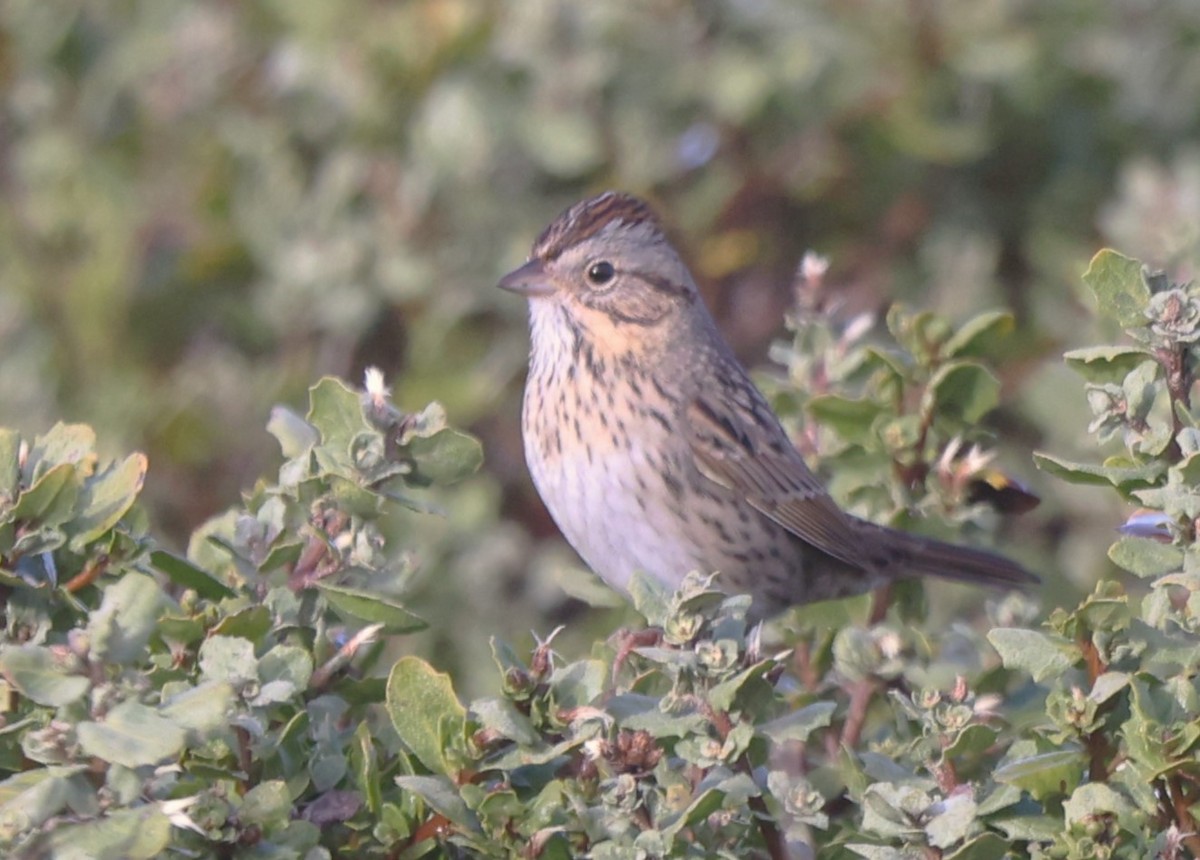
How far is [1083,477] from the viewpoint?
8.29 feet

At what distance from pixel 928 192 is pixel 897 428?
253 cm

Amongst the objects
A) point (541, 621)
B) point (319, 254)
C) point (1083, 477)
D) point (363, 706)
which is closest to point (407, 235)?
point (319, 254)

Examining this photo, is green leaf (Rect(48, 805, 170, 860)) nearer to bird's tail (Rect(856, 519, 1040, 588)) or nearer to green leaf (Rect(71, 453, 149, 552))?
green leaf (Rect(71, 453, 149, 552))

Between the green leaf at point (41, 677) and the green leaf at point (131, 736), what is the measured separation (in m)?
0.04

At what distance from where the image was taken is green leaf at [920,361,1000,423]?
3307 mm

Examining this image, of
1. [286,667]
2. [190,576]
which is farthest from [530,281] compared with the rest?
[286,667]

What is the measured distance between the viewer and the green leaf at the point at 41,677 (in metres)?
2.04

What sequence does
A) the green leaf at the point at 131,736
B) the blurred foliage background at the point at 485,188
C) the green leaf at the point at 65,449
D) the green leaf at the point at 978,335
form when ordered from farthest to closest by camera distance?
the blurred foliage background at the point at 485,188
the green leaf at the point at 978,335
the green leaf at the point at 65,449
the green leaf at the point at 131,736

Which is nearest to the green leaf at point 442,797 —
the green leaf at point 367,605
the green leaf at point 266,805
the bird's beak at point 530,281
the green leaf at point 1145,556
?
the green leaf at point 266,805

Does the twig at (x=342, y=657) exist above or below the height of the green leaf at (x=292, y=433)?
below

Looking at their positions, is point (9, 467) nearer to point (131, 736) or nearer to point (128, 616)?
point (128, 616)

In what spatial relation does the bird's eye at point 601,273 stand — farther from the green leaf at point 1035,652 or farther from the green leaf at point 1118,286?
the green leaf at point 1035,652

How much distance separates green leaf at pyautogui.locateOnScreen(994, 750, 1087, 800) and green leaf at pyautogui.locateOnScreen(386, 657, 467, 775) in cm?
71

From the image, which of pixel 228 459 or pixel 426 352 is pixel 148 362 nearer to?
pixel 228 459
